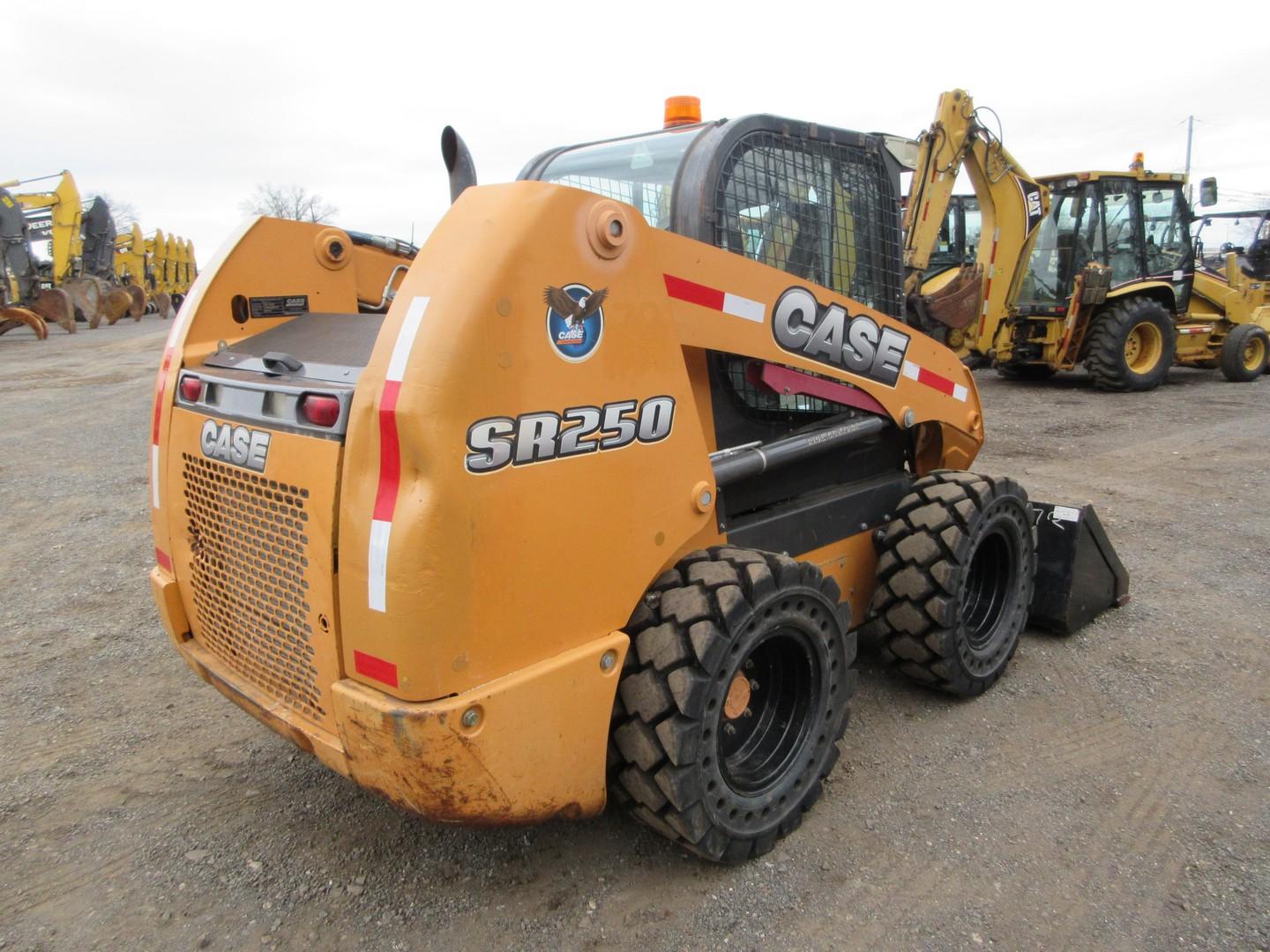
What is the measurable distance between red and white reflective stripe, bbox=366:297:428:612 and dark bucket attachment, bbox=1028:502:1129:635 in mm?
3185

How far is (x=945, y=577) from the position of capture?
3.23 m

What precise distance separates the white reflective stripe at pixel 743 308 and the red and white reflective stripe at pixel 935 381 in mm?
932

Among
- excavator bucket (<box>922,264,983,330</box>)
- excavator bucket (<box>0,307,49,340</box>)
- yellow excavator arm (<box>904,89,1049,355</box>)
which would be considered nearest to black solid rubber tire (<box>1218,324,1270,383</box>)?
yellow excavator arm (<box>904,89,1049,355</box>)

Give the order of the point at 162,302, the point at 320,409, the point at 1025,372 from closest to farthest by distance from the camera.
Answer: the point at 320,409
the point at 1025,372
the point at 162,302

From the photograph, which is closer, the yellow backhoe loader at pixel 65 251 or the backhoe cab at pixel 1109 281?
the backhoe cab at pixel 1109 281

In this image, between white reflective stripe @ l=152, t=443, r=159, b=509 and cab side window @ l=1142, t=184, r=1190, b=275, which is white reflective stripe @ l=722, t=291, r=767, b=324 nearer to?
white reflective stripe @ l=152, t=443, r=159, b=509

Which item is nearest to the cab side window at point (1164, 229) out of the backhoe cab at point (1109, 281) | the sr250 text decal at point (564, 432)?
the backhoe cab at point (1109, 281)

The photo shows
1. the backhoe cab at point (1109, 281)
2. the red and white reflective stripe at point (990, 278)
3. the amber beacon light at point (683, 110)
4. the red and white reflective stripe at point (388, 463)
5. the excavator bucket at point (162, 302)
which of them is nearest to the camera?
the red and white reflective stripe at point (388, 463)

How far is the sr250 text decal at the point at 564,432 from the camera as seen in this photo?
6.54 ft

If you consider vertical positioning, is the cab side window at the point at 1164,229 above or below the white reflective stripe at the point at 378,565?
above

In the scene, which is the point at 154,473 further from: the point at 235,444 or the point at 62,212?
the point at 62,212

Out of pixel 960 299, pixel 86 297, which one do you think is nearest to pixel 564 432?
pixel 960 299

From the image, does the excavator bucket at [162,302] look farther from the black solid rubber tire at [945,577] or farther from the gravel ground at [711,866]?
the black solid rubber tire at [945,577]

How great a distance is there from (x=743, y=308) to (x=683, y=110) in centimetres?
103
